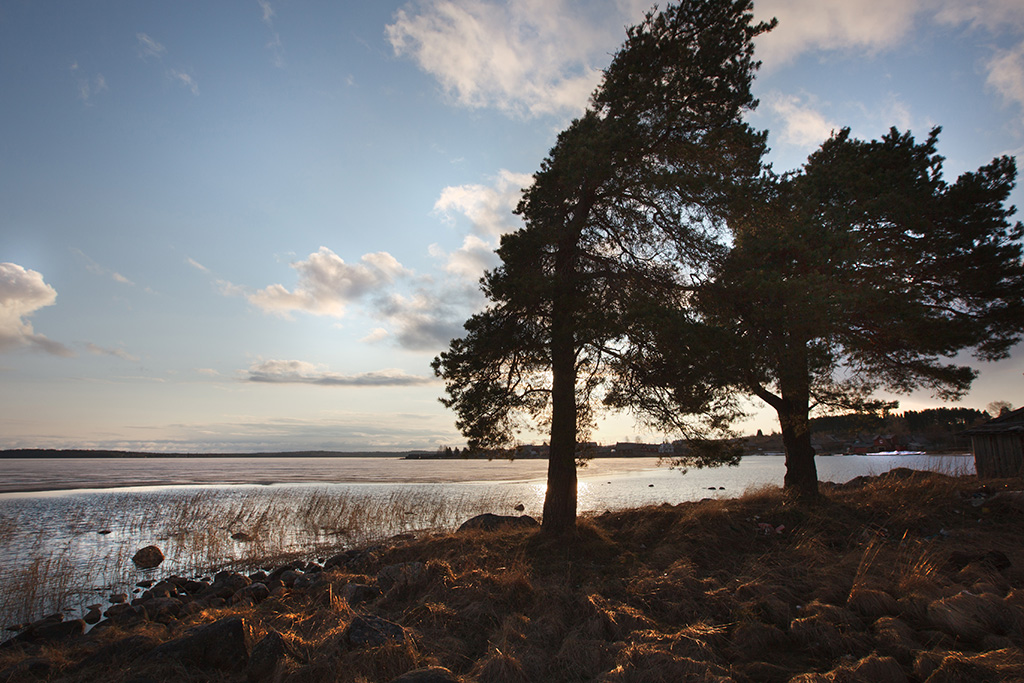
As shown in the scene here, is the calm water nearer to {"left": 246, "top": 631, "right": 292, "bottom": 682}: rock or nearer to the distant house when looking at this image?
{"left": 246, "top": 631, "right": 292, "bottom": 682}: rock

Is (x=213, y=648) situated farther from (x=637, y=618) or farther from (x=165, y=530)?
(x=165, y=530)

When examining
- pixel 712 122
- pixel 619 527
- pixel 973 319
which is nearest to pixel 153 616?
pixel 619 527

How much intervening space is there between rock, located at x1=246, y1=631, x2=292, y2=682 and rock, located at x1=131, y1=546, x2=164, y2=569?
37.9 ft

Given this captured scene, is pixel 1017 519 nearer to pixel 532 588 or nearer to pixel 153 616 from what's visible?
pixel 532 588

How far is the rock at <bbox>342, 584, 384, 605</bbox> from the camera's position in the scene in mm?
8461

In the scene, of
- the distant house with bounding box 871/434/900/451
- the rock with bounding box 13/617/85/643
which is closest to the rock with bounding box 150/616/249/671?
the rock with bounding box 13/617/85/643

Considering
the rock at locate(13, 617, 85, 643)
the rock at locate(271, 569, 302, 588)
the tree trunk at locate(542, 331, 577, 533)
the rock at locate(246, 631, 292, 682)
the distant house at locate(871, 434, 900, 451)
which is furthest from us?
the distant house at locate(871, 434, 900, 451)

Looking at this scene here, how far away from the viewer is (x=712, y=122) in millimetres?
11359

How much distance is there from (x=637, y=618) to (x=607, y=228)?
8.61 m

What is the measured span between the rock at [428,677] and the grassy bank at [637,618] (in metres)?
0.05

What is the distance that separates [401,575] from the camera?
Answer: 8.70m

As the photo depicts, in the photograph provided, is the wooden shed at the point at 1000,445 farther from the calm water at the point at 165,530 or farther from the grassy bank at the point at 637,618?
the grassy bank at the point at 637,618

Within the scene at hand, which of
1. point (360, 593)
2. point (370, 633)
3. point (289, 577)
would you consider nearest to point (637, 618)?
point (370, 633)

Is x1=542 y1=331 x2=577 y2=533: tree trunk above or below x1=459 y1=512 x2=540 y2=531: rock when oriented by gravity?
above
